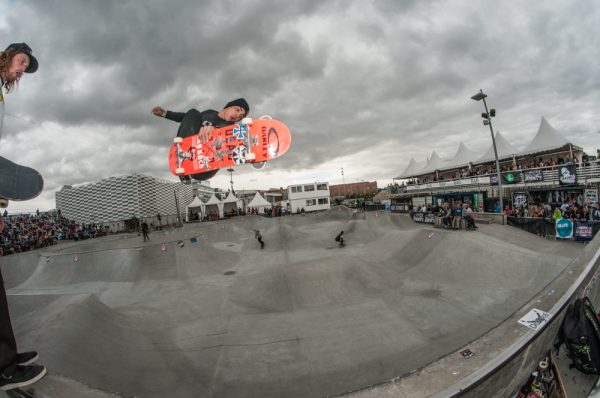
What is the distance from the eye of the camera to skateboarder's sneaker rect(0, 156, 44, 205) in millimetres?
2377

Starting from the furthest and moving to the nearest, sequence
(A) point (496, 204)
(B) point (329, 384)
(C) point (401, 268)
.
A: 1. (A) point (496, 204)
2. (C) point (401, 268)
3. (B) point (329, 384)

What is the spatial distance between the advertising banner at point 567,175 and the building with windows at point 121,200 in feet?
121

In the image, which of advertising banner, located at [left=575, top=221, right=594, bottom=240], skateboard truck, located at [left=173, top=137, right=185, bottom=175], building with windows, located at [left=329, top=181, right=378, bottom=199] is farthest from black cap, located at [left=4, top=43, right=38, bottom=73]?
building with windows, located at [left=329, top=181, right=378, bottom=199]

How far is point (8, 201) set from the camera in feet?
8.06

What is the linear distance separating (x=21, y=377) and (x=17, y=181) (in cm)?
183

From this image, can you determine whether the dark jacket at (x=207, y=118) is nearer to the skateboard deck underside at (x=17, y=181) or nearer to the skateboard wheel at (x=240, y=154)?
the skateboard wheel at (x=240, y=154)

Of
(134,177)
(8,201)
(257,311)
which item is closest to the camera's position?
(8,201)

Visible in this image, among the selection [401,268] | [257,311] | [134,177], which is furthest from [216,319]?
[134,177]

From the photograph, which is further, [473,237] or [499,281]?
[473,237]

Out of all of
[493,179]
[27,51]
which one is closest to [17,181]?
[27,51]

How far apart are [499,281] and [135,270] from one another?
13.8 metres

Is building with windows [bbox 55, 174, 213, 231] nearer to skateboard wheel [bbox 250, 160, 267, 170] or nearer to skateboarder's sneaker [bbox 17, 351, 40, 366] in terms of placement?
skateboard wheel [bbox 250, 160, 267, 170]

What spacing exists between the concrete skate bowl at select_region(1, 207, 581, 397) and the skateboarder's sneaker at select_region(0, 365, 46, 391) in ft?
6.60

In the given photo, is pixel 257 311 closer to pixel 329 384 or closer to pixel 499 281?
pixel 329 384
